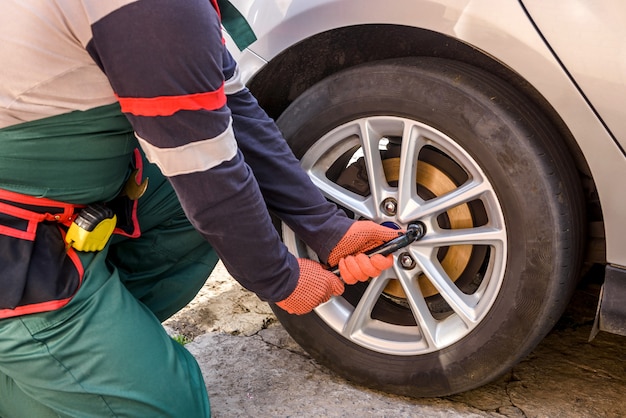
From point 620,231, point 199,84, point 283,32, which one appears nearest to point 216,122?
point 199,84

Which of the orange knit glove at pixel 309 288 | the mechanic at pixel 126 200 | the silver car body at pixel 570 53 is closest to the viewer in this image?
the mechanic at pixel 126 200

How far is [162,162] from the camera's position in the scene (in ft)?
4.50

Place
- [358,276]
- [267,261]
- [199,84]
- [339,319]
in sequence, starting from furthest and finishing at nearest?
[339,319] → [358,276] → [267,261] → [199,84]

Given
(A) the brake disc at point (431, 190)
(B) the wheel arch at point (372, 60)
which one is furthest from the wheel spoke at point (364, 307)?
(B) the wheel arch at point (372, 60)

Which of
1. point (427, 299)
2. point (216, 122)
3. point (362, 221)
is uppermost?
point (216, 122)

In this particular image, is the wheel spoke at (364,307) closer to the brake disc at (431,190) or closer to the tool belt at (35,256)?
the brake disc at (431,190)

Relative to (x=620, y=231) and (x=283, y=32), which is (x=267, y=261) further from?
(x=620, y=231)

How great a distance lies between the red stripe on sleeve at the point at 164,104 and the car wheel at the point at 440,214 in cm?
58

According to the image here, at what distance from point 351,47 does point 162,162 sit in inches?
29.1

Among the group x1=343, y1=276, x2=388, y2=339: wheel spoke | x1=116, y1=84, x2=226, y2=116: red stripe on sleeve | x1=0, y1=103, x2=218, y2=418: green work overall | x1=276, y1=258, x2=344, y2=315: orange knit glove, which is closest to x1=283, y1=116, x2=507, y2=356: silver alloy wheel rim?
x1=343, y1=276, x2=388, y2=339: wheel spoke

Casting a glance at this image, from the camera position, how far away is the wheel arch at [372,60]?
5.41 feet

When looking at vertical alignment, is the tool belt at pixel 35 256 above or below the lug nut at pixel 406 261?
below

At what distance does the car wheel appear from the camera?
5.34ft

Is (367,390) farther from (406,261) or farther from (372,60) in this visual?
(372,60)
